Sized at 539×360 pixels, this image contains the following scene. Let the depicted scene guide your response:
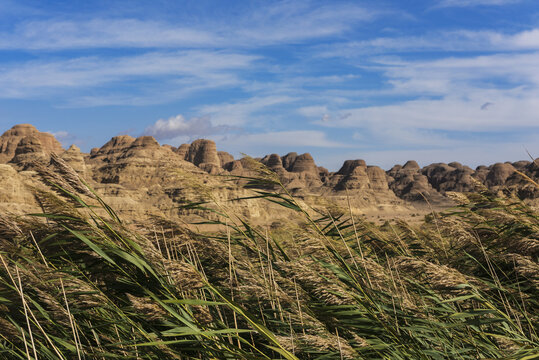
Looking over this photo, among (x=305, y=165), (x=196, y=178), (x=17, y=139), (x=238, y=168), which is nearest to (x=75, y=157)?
(x=17, y=139)

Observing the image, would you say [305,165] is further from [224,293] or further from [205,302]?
[205,302]

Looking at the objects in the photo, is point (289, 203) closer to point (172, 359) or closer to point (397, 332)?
point (397, 332)

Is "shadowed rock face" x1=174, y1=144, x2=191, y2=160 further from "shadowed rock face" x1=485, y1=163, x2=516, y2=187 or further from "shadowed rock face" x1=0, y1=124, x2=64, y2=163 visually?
"shadowed rock face" x1=485, y1=163, x2=516, y2=187

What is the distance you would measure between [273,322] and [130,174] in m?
79.0

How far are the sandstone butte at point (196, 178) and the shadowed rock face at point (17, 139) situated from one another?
269 millimetres

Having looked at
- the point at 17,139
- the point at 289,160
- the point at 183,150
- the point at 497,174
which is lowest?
the point at 497,174

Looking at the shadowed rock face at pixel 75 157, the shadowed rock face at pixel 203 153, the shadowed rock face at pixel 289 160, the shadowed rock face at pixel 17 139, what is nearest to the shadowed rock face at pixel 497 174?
the shadowed rock face at pixel 289 160

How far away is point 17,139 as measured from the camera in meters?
113

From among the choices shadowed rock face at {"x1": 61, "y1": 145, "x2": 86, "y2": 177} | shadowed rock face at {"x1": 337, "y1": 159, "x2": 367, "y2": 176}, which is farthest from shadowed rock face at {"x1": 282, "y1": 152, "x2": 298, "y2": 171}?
shadowed rock face at {"x1": 61, "y1": 145, "x2": 86, "y2": 177}

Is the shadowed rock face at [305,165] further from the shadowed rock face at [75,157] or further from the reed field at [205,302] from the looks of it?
the reed field at [205,302]

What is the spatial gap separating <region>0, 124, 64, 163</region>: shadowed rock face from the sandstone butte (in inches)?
10.6

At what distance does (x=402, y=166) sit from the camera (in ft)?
618

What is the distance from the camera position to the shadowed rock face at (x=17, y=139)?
107 meters

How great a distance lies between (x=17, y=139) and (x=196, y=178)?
426ft
